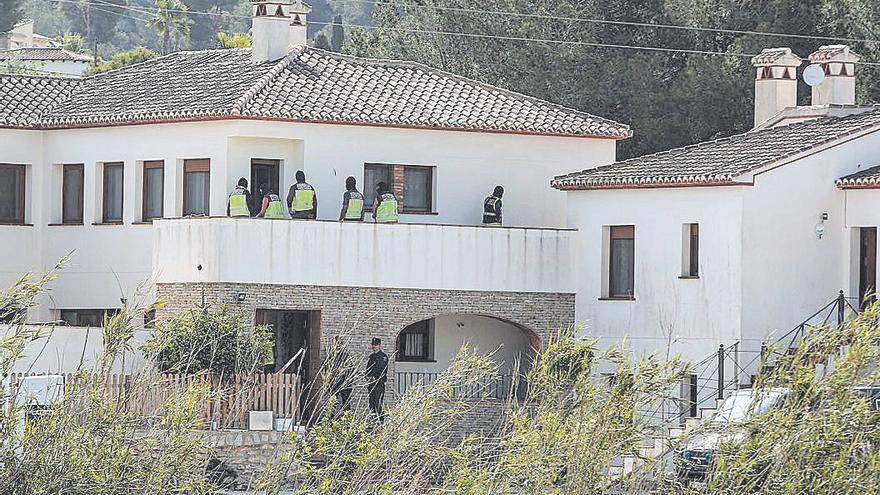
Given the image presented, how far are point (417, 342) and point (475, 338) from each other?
1.10m

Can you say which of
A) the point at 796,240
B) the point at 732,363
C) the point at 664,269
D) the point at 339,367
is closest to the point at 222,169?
the point at 664,269

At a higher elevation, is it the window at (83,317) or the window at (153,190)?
the window at (153,190)

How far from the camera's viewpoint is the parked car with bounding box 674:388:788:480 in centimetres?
1541

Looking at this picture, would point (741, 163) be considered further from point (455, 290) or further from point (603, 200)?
point (455, 290)

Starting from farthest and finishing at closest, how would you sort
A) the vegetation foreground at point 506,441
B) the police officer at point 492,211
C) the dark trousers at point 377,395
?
the police officer at point 492,211 → the dark trousers at point 377,395 → the vegetation foreground at point 506,441

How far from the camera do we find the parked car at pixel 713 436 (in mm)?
15406

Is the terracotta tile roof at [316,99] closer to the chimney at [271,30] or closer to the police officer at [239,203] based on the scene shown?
the chimney at [271,30]

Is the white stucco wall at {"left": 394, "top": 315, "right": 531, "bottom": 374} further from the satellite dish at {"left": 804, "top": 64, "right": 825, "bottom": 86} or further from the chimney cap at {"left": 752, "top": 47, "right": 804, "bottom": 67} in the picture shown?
the chimney cap at {"left": 752, "top": 47, "right": 804, "bottom": 67}

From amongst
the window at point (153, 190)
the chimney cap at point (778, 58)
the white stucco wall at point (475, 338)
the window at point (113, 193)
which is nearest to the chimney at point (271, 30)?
the window at point (153, 190)

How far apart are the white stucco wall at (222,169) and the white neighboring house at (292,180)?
4 cm

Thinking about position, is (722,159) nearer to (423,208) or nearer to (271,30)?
(423,208)

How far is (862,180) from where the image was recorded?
3434 cm

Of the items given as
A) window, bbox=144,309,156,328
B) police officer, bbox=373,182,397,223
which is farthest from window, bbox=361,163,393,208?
window, bbox=144,309,156,328

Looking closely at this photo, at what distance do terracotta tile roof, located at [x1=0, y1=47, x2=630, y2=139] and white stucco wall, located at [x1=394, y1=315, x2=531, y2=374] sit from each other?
142 inches
